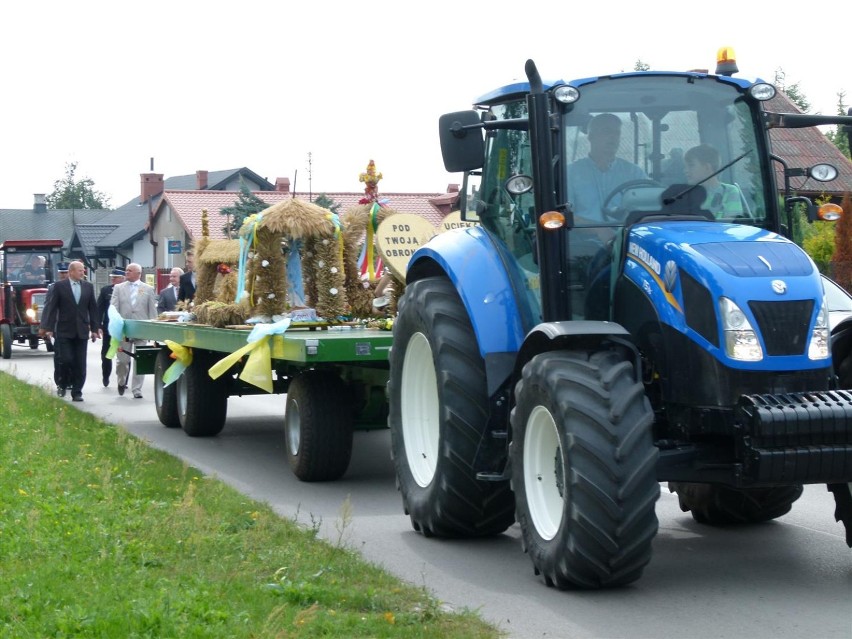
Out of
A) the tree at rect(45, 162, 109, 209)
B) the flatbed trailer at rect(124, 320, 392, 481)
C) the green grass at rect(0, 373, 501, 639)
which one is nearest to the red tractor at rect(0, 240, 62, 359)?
the flatbed trailer at rect(124, 320, 392, 481)

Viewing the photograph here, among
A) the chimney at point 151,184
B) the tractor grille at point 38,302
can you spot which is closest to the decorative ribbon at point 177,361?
the tractor grille at point 38,302

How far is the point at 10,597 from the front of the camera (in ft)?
20.1

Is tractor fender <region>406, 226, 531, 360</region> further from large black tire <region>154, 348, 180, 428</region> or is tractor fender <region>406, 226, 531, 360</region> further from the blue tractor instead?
large black tire <region>154, 348, 180, 428</region>

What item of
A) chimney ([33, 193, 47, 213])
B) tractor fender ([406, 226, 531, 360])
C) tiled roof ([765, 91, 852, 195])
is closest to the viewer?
tractor fender ([406, 226, 531, 360])

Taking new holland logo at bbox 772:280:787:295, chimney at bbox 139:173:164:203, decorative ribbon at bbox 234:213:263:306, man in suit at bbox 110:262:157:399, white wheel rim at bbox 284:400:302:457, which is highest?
chimney at bbox 139:173:164:203

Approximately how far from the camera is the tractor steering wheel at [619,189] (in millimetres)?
7262

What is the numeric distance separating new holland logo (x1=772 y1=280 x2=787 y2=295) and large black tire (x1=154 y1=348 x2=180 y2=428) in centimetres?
952

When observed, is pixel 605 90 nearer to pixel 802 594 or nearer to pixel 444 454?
pixel 444 454

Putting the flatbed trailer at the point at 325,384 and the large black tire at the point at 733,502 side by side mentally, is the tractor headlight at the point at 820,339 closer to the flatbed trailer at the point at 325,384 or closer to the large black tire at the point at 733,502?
the large black tire at the point at 733,502

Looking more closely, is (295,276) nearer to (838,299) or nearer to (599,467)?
(838,299)

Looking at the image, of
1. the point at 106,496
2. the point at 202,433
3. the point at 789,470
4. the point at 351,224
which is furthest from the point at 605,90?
the point at 202,433

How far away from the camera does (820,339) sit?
6520 mm

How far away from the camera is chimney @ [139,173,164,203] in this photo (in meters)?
83.5

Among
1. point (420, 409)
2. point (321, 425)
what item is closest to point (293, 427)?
point (321, 425)
